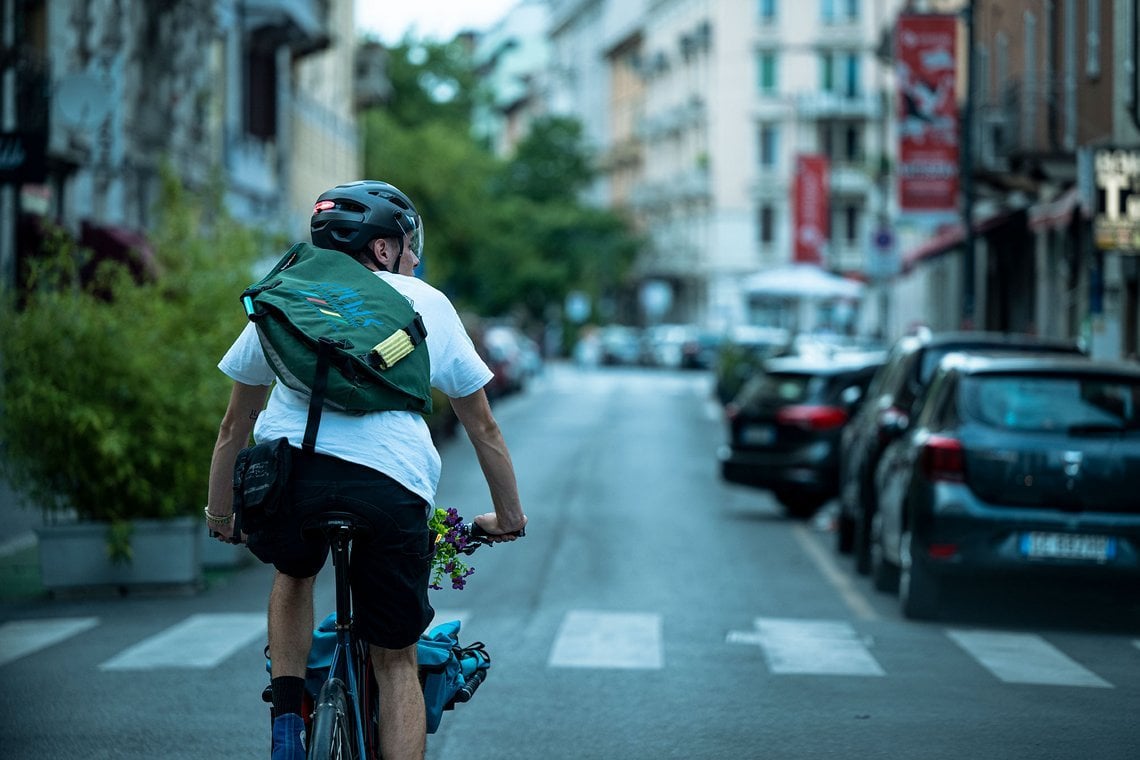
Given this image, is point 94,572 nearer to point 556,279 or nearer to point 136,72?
point 136,72

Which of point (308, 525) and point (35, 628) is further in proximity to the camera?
point (35, 628)

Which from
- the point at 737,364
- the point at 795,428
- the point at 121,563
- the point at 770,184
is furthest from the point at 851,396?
the point at 770,184

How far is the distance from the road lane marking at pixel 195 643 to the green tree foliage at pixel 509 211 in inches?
2392

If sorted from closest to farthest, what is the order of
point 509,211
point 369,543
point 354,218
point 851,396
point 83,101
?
point 369,543 < point 354,218 < point 851,396 < point 83,101 < point 509,211

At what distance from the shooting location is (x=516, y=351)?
56938 mm

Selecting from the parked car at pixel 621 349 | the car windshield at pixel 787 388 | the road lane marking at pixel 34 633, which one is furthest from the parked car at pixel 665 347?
the road lane marking at pixel 34 633

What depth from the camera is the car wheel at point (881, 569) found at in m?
14.0

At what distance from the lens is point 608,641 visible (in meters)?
10.9

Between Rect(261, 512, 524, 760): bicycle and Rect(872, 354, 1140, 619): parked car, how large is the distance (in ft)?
23.1

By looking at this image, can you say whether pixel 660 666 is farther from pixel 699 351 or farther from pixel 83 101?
pixel 699 351

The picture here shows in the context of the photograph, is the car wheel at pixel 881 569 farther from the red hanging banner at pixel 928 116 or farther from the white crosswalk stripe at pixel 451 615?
the red hanging banner at pixel 928 116

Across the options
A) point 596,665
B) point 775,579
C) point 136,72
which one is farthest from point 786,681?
point 136,72

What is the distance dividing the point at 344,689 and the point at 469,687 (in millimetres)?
659

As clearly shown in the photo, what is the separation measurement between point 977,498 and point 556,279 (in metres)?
88.2
